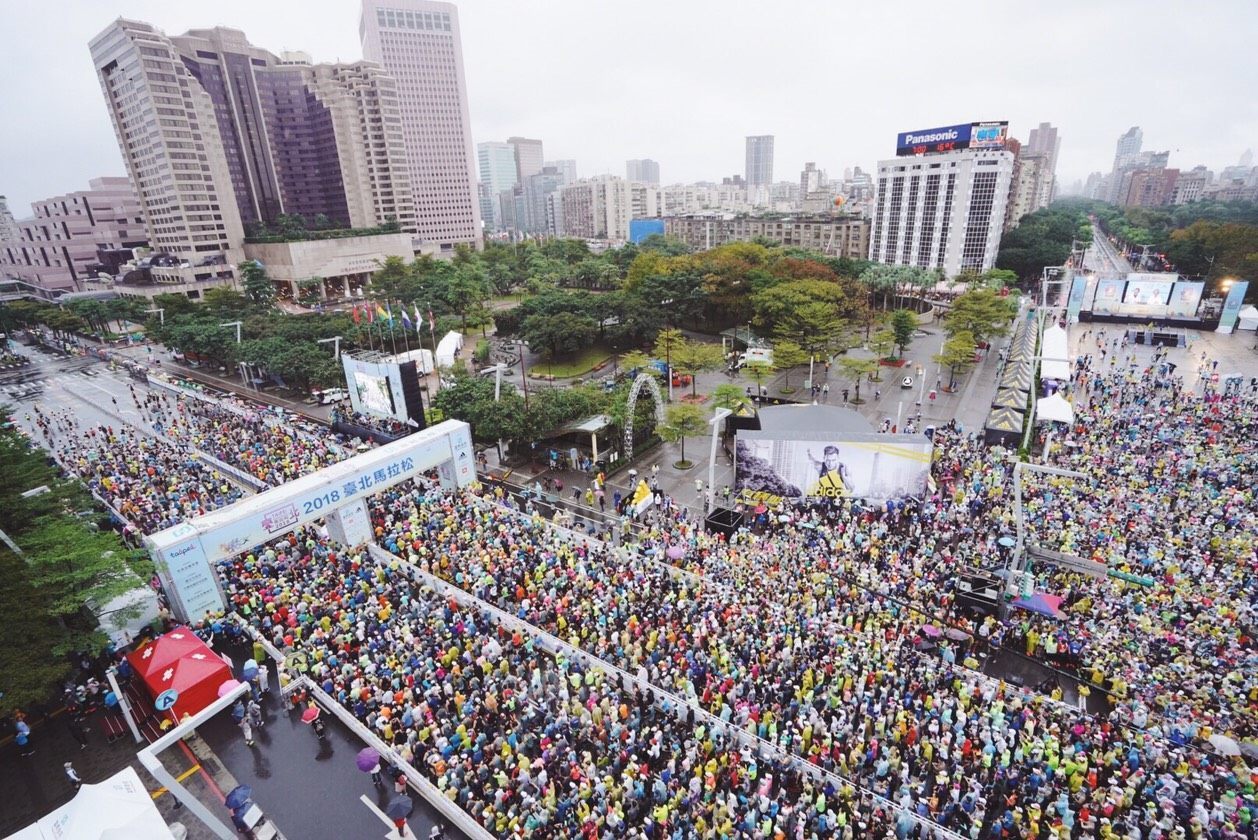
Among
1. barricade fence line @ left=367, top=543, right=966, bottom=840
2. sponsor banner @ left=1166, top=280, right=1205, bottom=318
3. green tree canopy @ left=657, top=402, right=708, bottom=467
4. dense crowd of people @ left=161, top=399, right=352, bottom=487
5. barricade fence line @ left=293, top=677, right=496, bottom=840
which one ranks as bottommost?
barricade fence line @ left=293, top=677, right=496, bottom=840

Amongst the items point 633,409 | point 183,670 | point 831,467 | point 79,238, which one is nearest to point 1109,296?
point 831,467

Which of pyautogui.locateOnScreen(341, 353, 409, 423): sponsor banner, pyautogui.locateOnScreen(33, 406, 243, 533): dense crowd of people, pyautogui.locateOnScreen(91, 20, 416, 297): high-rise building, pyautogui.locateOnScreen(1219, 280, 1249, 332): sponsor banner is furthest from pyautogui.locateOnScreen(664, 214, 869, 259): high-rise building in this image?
pyautogui.locateOnScreen(33, 406, 243, 533): dense crowd of people

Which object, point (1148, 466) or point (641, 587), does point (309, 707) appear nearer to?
point (641, 587)

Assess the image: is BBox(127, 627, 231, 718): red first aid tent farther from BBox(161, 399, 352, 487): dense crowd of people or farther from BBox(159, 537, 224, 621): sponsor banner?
BBox(161, 399, 352, 487): dense crowd of people

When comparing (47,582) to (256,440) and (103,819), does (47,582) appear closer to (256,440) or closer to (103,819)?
(103,819)

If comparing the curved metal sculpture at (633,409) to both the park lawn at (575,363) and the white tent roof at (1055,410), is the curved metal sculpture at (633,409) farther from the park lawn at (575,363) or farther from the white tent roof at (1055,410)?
the white tent roof at (1055,410)

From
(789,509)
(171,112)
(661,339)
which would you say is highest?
(171,112)

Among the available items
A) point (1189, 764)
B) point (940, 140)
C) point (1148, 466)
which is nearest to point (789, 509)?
point (1189, 764)
